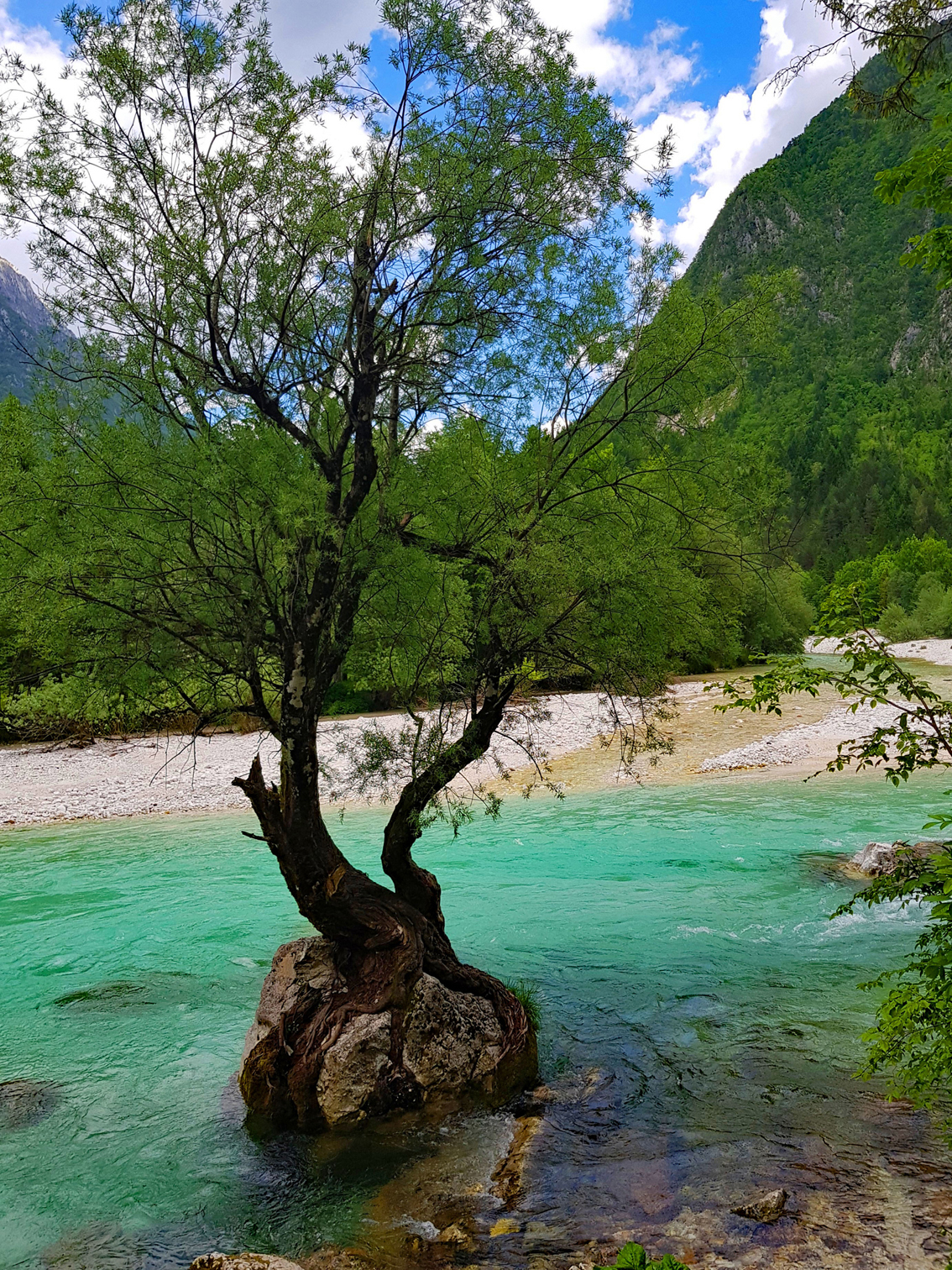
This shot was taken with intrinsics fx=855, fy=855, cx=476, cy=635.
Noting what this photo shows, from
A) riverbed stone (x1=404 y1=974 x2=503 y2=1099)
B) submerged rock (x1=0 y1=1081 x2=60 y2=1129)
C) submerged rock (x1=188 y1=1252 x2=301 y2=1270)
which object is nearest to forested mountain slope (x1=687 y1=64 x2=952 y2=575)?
→ riverbed stone (x1=404 y1=974 x2=503 y2=1099)

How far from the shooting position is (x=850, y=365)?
143625 mm

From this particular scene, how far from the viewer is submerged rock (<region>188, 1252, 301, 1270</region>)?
169 inches

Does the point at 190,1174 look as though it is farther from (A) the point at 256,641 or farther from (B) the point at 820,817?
(B) the point at 820,817

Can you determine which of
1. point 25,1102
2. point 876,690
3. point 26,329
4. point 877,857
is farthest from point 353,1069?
point 877,857

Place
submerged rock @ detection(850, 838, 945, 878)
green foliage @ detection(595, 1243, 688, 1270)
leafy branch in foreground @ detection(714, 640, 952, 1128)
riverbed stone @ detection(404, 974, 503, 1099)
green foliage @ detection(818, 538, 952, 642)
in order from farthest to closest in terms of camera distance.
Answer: green foliage @ detection(818, 538, 952, 642)
submerged rock @ detection(850, 838, 945, 878)
riverbed stone @ detection(404, 974, 503, 1099)
leafy branch in foreground @ detection(714, 640, 952, 1128)
green foliage @ detection(595, 1243, 688, 1270)

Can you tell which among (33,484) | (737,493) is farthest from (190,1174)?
(737,493)

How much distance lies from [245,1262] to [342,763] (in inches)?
695

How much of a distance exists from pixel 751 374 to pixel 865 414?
135955mm

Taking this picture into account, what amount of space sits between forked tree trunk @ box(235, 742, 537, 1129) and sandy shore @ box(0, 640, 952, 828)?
8.27m

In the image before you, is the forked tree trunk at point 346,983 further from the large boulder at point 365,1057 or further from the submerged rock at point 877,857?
the submerged rock at point 877,857

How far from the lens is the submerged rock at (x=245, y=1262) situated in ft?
14.1

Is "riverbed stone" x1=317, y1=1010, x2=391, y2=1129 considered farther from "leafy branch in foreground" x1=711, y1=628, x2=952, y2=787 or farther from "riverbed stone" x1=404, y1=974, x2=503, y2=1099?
"leafy branch in foreground" x1=711, y1=628, x2=952, y2=787

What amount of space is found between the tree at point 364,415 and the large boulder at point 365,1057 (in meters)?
0.08

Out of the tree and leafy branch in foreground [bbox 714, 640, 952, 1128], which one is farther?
the tree
